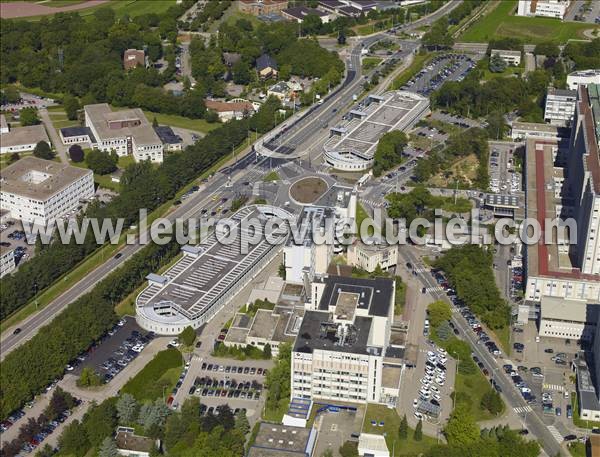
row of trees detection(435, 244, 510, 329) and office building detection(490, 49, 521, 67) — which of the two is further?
office building detection(490, 49, 521, 67)

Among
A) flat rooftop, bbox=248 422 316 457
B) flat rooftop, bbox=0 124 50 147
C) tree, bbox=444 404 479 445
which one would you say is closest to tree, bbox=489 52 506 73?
flat rooftop, bbox=0 124 50 147

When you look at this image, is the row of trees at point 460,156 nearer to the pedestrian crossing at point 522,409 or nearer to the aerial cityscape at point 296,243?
the aerial cityscape at point 296,243

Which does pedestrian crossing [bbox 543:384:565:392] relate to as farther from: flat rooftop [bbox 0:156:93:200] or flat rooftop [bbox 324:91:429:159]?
flat rooftop [bbox 0:156:93:200]

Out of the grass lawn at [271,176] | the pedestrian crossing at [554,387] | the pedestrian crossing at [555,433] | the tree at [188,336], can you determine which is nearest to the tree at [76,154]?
the grass lawn at [271,176]

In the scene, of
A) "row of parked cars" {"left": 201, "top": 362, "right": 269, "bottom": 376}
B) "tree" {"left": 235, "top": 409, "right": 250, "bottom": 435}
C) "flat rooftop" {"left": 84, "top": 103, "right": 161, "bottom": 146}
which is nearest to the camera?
"tree" {"left": 235, "top": 409, "right": 250, "bottom": 435}

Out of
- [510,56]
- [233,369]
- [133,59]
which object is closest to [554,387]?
[233,369]

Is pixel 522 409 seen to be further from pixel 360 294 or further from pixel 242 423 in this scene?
pixel 242 423
